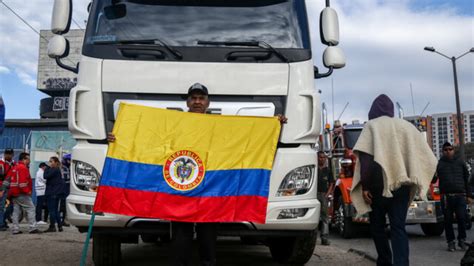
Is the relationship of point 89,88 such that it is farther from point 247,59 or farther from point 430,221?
point 430,221

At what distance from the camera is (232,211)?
15.8 feet

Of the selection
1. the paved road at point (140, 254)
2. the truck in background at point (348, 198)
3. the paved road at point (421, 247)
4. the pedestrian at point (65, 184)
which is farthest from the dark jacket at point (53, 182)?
the paved road at point (421, 247)

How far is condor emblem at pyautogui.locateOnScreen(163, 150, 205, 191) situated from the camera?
15.5ft

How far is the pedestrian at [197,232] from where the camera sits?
15.0 feet

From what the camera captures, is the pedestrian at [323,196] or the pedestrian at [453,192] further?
the pedestrian at [323,196]

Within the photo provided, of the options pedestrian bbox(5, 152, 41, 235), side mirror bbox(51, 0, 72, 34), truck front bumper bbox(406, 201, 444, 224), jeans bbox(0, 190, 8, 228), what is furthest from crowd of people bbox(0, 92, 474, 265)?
jeans bbox(0, 190, 8, 228)

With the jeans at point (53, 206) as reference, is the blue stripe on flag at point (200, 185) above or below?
above

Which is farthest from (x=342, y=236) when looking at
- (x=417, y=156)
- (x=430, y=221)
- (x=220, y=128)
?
(x=220, y=128)

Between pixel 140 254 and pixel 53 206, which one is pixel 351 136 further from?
pixel 53 206

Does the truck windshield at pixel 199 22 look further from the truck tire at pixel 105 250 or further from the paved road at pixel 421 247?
the paved road at pixel 421 247

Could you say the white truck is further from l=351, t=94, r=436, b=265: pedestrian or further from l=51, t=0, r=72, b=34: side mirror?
l=351, t=94, r=436, b=265: pedestrian

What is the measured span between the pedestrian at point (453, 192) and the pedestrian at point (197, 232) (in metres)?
5.12

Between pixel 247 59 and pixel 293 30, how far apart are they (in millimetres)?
635

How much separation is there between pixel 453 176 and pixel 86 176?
6411 millimetres
